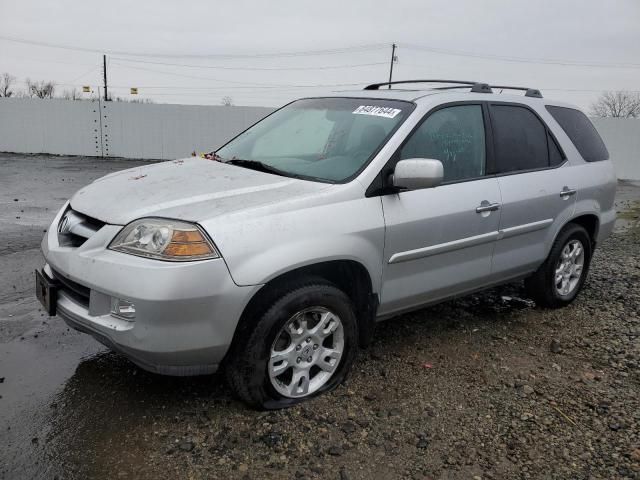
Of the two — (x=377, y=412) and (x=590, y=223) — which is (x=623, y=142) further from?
(x=377, y=412)

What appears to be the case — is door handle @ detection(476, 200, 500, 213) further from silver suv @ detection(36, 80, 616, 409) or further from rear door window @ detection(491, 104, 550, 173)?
rear door window @ detection(491, 104, 550, 173)

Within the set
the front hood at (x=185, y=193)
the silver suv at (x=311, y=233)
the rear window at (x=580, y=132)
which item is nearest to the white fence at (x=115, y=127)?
the rear window at (x=580, y=132)

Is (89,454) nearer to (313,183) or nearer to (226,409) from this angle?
(226,409)

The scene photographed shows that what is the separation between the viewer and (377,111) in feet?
12.1

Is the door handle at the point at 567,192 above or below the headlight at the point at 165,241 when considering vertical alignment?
above

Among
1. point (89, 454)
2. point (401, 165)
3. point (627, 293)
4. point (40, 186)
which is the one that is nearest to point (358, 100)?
point (401, 165)

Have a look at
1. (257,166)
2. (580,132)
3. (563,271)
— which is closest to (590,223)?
(563,271)

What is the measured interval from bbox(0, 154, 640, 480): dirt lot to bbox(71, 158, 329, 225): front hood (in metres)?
1.07

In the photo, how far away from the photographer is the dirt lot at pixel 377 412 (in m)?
2.62

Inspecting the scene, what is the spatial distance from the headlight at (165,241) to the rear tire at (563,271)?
10.2 ft

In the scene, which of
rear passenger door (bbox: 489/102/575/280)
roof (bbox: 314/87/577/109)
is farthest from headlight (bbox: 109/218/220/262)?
rear passenger door (bbox: 489/102/575/280)

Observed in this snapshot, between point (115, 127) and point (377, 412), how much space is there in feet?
71.2

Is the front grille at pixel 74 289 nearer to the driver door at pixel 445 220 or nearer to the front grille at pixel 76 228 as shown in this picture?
the front grille at pixel 76 228

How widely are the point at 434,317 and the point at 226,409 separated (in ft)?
6.99
